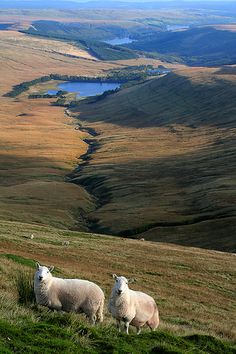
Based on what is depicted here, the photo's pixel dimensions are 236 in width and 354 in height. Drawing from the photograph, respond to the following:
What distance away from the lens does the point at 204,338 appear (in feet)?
64.4

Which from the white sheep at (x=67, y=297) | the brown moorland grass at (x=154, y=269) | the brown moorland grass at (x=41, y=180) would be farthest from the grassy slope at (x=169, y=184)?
the white sheep at (x=67, y=297)

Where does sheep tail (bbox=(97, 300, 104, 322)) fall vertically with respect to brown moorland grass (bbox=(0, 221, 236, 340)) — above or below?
above

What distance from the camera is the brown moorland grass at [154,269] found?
29.7 m

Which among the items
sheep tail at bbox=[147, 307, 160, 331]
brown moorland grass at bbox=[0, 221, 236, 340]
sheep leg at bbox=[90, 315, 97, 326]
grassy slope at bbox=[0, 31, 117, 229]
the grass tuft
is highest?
the grass tuft

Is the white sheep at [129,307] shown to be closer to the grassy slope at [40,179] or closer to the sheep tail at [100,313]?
the sheep tail at [100,313]

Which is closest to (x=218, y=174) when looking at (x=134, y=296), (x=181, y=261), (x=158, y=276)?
(x=181, y=261)

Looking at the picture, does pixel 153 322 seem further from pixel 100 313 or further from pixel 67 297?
pixel 67 297

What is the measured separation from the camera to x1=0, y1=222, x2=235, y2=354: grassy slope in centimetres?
1612

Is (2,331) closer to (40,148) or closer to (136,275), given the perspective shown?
(136,275)

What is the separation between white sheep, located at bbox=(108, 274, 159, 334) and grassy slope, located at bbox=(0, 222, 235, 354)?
0.69 metres

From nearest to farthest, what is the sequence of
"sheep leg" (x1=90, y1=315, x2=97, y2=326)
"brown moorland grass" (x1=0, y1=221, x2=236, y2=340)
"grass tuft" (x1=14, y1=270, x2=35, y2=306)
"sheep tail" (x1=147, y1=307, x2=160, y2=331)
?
"sheep leg" (x1=90, y1=315, x2=97, y2=326)
"grass tuft" (x1=14, y1=270, x2=35, y2=306)
"sheep tail" (x1=147, y1=307, x2=160, y2=331)
"brown moorland grass" (x1=0, y1=221, x2=236, y2=340)

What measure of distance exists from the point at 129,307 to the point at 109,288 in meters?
13.6

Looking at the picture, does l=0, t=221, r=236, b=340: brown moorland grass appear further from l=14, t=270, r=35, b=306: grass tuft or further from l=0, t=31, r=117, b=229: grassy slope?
l=0, t=31, r=117, b=229: grassy slope

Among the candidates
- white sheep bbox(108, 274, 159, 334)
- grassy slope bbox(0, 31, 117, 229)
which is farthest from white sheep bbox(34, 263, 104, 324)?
grassy slope bbox(0, 31, 117, 229)
